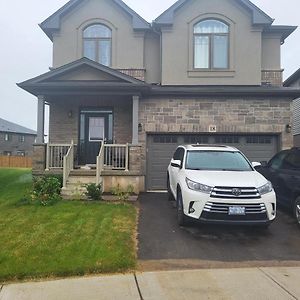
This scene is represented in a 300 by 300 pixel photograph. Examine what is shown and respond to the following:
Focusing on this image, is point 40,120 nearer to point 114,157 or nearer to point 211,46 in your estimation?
point 114,157

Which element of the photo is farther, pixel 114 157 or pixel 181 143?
pixel 181 143

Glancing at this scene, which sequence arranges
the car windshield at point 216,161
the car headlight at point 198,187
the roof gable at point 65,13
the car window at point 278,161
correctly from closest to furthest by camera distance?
the car headlight at point 198,187
the car windshield at point 216,161
the car window at point 278,161
the roof gable at point 65,13

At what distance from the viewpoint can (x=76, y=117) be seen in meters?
14.8

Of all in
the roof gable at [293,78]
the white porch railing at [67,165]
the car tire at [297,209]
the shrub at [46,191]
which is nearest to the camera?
the car tire at [297,209]

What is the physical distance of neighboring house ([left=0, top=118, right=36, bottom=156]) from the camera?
168ft

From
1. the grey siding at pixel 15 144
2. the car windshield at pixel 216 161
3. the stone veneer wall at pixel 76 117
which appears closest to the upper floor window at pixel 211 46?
the stone veneer wall at pixel 76 117

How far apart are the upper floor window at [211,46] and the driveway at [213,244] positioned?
26.5 ft

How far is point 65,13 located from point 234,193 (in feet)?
40.2

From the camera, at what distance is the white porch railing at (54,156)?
12875 millimetres

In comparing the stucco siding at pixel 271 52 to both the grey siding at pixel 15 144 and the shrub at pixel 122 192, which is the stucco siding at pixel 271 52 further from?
the grey siding at pixel 15 144

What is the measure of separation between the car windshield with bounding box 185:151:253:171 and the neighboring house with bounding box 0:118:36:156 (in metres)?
47.2

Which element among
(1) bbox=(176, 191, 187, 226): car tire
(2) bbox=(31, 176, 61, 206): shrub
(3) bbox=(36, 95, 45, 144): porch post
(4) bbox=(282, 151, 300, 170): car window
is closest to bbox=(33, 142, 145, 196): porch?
(2) bbox=(31, 176, 61, 206): shrub

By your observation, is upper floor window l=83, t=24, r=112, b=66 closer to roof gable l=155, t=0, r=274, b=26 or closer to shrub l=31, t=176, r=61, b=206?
roof gable l=155, t=0, r=274, b=26

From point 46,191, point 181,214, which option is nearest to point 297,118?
point 181,214
